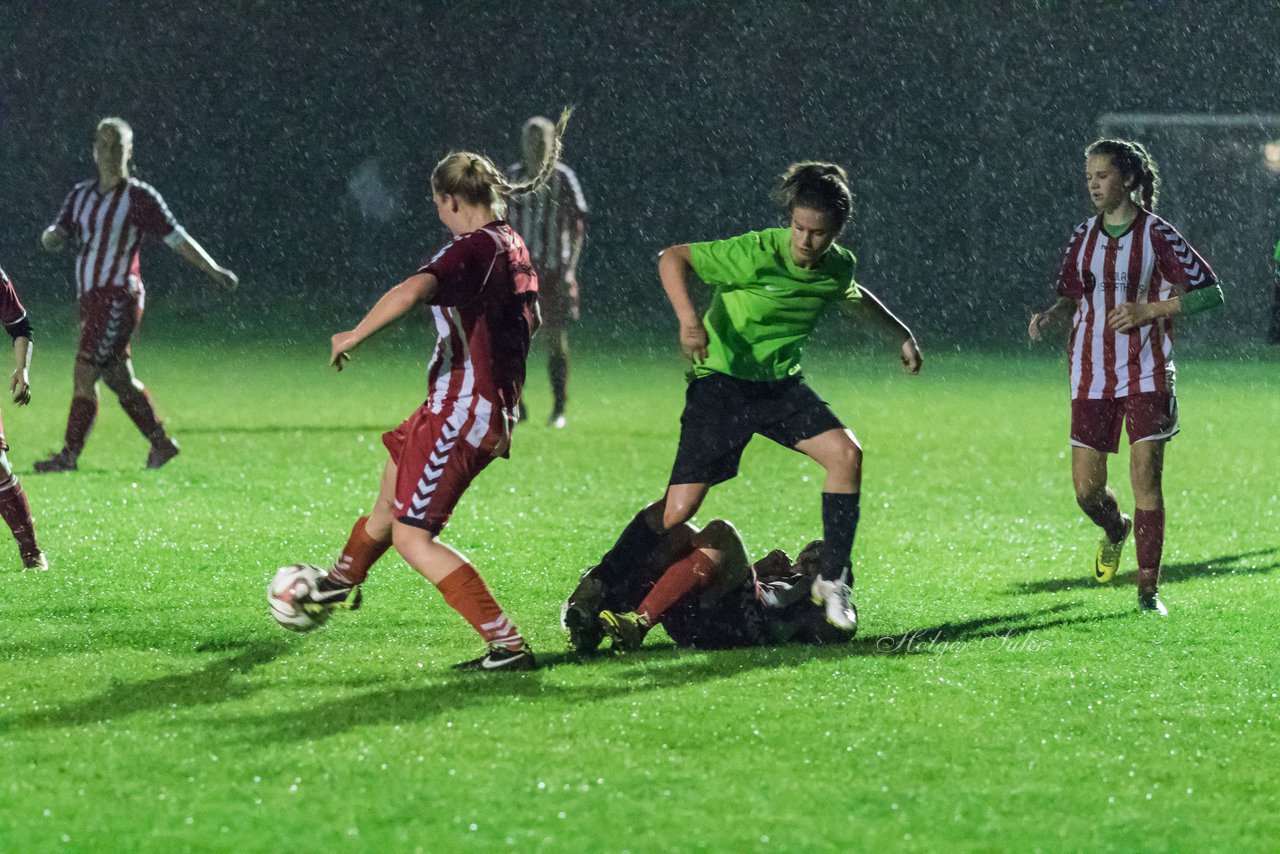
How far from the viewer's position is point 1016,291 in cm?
2339

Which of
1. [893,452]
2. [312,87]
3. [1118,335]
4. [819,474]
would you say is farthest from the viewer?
[312,87]

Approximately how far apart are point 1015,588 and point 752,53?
18685 millimetres

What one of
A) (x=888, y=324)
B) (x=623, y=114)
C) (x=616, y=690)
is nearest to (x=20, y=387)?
(x=616, y=690)

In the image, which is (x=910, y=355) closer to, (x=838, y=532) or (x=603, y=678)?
(x=838, y=532)

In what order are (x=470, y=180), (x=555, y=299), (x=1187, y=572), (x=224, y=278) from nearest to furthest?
(x=470, y=180) < (x=1187, y=572) < (x=224, y=278) < (x=555, y=299)

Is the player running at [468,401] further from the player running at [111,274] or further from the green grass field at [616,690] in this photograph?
the player running at [111,274]

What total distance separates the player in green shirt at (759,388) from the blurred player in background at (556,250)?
6.53 meters

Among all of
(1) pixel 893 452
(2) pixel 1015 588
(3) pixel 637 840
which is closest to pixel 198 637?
(3) pixel 637 840

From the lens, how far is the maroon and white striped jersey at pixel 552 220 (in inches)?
486

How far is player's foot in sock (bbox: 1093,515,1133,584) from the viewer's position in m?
7.05

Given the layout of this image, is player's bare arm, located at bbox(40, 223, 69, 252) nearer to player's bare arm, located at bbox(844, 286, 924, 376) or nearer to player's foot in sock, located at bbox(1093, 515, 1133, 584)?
player's bare arm, located at bbox(844, 286, 924, 376)

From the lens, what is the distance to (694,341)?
5.38 m

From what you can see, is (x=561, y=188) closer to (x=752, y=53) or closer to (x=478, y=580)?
(x=478, y=580)

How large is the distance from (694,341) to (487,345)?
659 mm
